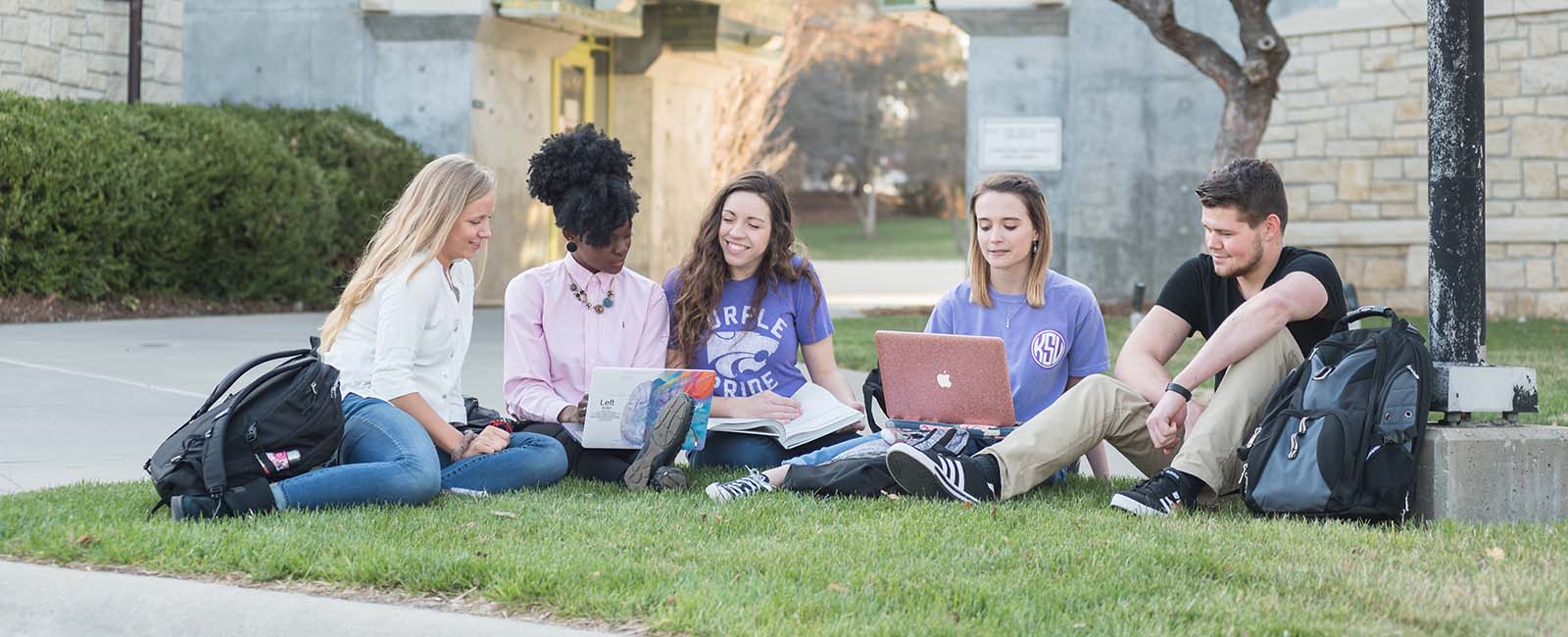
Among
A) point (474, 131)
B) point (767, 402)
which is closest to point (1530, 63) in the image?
point (474, 131)

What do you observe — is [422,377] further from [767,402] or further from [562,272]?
[767,402]

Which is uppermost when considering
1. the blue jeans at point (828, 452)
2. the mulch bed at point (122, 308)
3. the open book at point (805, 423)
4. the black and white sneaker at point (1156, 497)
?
the mulch bed at point (122, 308)

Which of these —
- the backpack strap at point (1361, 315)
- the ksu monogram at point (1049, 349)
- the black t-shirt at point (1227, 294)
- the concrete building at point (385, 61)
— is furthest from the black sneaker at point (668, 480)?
the concrete building at point (385, 61)

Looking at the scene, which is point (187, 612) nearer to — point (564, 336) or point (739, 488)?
point (739, 488)

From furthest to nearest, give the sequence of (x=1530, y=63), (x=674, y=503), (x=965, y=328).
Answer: (x=1530, y=63) < (x=965, y=328) < (x=674, y=503)

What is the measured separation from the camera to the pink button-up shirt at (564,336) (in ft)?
19.7

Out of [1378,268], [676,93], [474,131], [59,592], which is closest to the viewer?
[59,592]

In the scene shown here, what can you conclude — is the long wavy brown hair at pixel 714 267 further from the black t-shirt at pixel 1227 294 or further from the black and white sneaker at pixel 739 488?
the black t-shirt at pixel 1227 294

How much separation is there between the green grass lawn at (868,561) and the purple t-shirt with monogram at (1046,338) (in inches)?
23.9

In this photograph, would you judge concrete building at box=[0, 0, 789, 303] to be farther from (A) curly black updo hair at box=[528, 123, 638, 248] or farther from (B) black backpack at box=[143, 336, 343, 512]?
(B) black backpack at box=[143, 336, 343, 512]

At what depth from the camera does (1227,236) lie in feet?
17.8

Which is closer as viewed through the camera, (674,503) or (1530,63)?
(674,503)

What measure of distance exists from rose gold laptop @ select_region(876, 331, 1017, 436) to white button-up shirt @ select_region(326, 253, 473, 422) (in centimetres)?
142

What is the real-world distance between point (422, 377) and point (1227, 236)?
2666mm
